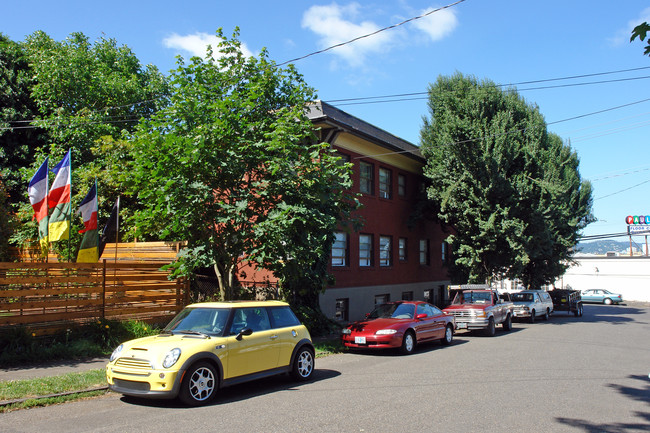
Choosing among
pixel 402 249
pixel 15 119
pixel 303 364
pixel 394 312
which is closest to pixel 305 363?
pixel 303 364

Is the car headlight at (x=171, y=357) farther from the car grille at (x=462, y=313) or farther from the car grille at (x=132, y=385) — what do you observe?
the car grille at (x=462, y=313)

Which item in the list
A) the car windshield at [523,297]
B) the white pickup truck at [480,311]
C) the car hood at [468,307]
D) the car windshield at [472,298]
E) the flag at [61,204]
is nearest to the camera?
the flag at [61,204]

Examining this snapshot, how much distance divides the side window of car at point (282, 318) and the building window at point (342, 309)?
10419mm

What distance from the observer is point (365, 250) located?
72.0 feet

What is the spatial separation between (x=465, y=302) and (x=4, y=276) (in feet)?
49.7

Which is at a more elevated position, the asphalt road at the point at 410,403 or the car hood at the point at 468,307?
the car hood at the point at 468,307

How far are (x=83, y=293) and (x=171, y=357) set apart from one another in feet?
18.9

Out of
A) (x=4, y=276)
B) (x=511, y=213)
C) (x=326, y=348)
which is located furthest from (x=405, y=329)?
(x=511, y=213)

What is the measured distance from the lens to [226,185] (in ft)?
41.0

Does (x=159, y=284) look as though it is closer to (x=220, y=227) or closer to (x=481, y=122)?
(x=220, y=227)

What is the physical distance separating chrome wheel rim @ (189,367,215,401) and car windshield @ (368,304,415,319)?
7.25m

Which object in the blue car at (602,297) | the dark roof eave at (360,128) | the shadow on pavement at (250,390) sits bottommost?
the blue car at (602,297)

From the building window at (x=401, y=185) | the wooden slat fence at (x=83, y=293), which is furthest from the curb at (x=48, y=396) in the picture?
the building window at (x=401, y=185)

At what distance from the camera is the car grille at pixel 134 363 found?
7.07m
